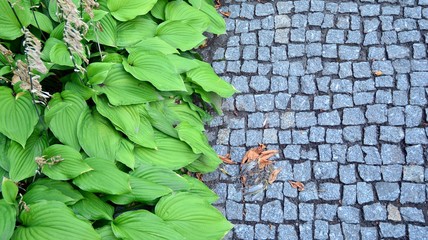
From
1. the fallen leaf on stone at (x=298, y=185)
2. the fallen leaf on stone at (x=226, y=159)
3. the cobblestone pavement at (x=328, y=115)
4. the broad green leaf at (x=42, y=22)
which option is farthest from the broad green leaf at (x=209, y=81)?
the broad green leaf at (x=42, y=22)

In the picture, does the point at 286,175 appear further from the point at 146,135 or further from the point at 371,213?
the point at 146,135

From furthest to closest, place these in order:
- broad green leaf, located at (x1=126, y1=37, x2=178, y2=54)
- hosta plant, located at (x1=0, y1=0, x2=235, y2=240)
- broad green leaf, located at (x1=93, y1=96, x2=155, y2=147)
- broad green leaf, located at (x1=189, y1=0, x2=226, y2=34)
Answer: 1. broad green leaf, located at (x1=189, y1=0, x2=226, y2=34)
2. broad green leaf, located at (x1=126, y1=37, x2=178, y2=54)
3. broad green leaf, located at (x1=93, y1=96, x2=155, y2=147)
4. hosta plant, located at (x1=0, y1=0, x2=235, y2=240)

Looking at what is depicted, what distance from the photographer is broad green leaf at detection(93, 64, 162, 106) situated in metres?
3.95

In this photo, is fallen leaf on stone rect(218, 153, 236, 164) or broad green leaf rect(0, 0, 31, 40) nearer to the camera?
broad green leaf rect(0, 0, 31, 40)

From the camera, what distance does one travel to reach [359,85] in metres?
4.44

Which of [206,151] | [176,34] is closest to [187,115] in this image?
[206,151]

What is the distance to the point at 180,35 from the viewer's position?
177 inches

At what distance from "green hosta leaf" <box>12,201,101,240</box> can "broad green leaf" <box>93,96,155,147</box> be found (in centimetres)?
80

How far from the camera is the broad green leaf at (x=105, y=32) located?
4.16 metres

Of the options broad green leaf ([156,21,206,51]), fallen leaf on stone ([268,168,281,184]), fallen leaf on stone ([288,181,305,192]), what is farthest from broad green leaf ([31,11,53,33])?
fallen leaf on stone ([288,181,305,192])

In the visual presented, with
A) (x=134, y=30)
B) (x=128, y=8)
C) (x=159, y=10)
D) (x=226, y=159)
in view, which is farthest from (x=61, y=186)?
(x=159, y=10)

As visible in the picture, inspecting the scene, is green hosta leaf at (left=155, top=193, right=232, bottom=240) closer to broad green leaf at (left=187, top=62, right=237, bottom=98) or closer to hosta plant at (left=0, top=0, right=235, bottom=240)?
hosta plant at (left=0, top=0, right=235, bottom=240)

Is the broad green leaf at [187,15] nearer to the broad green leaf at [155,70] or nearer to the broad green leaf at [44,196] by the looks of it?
the broad green leaf at [155,70]

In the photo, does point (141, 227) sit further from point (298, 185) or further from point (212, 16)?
point (212, 16)
